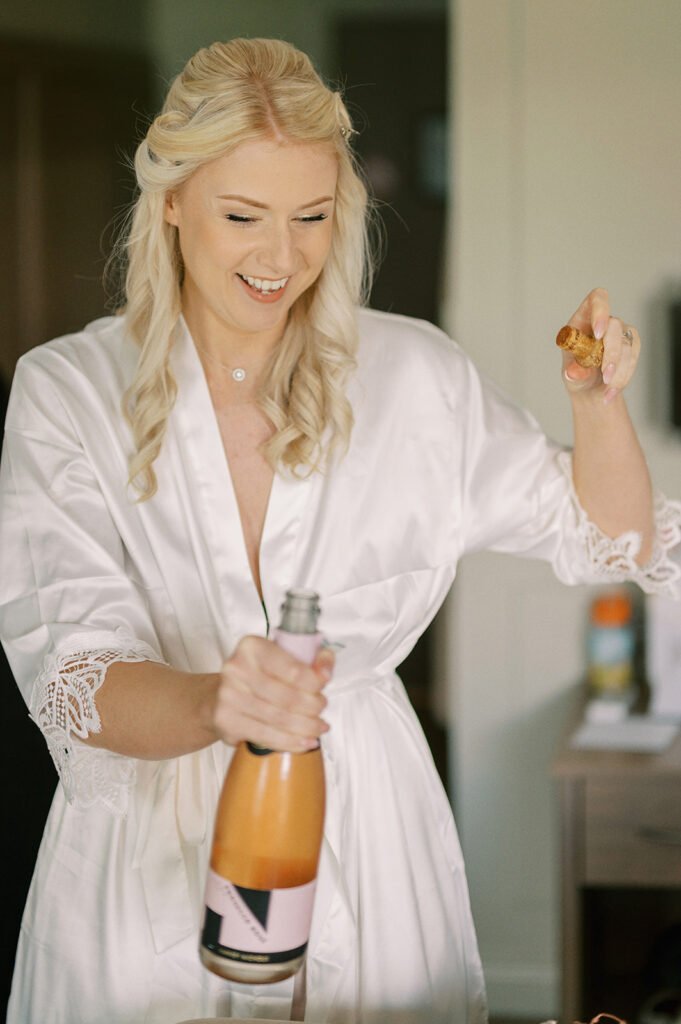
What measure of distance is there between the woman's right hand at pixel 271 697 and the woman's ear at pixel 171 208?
1.63 ft

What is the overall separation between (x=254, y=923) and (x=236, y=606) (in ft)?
1.26

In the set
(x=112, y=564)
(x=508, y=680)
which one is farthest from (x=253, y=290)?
(x=508, y=680)

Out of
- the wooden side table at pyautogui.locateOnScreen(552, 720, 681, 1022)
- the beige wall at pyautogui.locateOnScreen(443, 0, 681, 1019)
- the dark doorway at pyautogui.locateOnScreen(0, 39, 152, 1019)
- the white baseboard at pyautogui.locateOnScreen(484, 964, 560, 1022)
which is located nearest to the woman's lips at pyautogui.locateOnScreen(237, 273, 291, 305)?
the dark doorway at pyautogui.locateOnScreen(0, 39, 152, 1019)

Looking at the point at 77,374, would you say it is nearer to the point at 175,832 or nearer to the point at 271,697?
the point at 175,832

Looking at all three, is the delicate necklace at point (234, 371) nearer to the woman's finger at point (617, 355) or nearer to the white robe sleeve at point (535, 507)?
the white robe sleeve at point (535, 507)

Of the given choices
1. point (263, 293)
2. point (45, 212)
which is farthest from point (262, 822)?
point (45, 212)

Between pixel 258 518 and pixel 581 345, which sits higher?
pixel 581 345

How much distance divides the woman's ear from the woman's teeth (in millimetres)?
95

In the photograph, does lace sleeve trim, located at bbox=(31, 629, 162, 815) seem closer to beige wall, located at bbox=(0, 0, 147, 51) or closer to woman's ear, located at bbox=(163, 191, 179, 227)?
woman's ear, located at bbox=(163, 191, 179, 227)

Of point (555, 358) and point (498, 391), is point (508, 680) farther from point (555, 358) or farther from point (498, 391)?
point (498, 391)

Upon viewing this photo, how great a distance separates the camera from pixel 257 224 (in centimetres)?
101

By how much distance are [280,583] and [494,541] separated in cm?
24

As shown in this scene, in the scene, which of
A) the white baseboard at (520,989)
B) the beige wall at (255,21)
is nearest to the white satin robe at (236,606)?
the beige wall at (255,21)

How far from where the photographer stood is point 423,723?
2334mm
